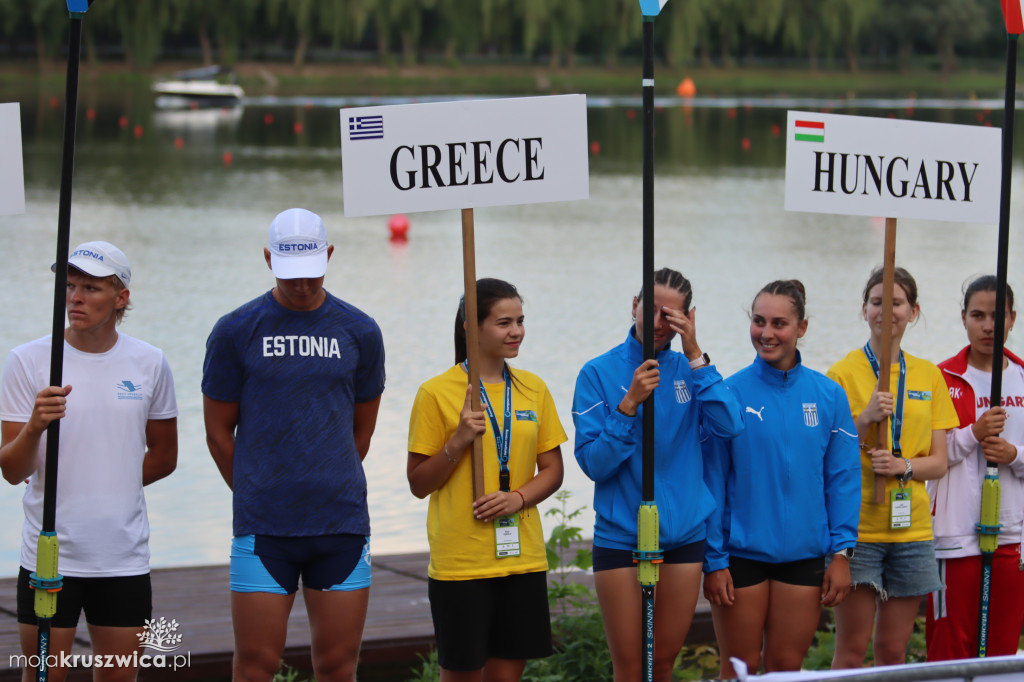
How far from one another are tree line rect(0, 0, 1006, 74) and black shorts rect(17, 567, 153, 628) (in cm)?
5618

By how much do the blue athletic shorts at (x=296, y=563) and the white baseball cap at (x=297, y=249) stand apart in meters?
0.79

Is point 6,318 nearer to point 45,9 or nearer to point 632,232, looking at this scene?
point 632,232

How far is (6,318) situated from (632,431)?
10821mm

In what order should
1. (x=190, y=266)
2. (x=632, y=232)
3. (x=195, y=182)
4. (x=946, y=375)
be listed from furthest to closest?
(x=195, y=182) < (x=632, y=232) < (x=190, y=266) < (x=946, y=375)

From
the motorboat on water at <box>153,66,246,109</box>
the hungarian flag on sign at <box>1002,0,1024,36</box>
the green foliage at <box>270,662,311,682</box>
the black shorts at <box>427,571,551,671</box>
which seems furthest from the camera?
the motorboat on water at <box>153,66,246,109</box>

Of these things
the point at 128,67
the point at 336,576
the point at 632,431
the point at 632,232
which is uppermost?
the point at 128,67

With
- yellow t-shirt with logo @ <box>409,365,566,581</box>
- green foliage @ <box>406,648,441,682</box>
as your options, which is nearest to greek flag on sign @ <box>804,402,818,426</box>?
yellow t-shirt with logo @ <box>409,365,566,581</box>

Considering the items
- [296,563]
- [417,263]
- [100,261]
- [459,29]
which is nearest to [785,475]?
[296,563]

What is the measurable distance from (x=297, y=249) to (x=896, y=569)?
224 centimetres

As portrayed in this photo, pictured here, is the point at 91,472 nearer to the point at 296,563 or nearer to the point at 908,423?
the point at 296,563

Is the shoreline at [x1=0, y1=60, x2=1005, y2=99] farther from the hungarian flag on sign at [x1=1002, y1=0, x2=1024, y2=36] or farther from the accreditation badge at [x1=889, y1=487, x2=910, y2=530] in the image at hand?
the accreditation badge at [x1=889, y1=487, x2=910, y2=530]

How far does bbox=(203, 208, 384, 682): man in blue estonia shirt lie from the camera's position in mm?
3953

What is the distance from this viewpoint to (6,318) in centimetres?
1341

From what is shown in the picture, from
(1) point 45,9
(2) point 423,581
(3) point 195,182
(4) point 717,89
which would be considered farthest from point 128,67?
(2) point 423,581
